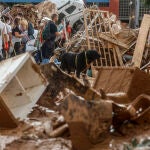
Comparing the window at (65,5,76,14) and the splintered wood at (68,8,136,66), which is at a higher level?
the splintered wood at (68,8,136,66)

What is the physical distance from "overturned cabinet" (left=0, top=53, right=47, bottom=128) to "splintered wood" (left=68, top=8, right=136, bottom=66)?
7.67 m

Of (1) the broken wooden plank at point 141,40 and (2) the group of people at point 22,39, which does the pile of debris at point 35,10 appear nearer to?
(2) the group of people at point 22,39

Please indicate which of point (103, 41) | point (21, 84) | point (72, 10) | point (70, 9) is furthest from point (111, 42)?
point (70, 9)

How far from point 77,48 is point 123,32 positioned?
5.32 ft

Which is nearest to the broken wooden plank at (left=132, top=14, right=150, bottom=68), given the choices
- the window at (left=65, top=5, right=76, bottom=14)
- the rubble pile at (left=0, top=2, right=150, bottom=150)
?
the rubble pile at (left=0, top=2, right=150, bottom=150)

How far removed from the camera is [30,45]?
18.6m

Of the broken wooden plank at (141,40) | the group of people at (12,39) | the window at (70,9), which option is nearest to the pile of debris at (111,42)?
the broken wooden plank at (141,40)

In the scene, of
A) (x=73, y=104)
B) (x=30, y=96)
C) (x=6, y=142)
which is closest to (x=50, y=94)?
(x=30, y=96)

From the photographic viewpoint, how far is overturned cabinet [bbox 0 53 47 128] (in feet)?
24.1

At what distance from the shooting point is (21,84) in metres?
7.89

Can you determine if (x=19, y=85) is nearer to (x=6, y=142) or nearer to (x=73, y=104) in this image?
Result: (x=6, y=142)

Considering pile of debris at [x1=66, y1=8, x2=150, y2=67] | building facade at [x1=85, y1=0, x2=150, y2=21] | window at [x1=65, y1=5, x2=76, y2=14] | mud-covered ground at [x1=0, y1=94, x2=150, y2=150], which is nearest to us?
mud-covered ground at [x1=0, y1=94, x2=150, y2=150]

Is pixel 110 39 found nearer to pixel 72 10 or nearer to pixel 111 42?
pixel 111 42

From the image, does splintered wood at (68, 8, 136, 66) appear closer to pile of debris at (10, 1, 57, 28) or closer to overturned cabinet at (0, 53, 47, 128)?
overturned cabinet at (0, 53, 47, 128)
